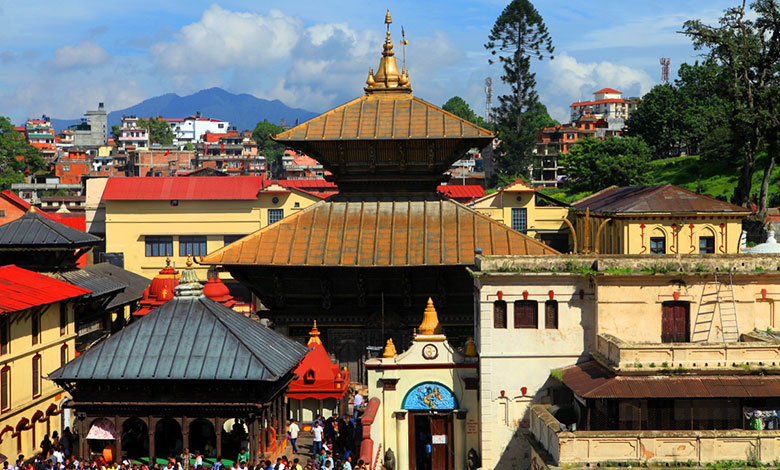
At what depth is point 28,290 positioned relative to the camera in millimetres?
44688

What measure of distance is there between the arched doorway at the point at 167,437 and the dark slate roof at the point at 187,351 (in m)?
2.64

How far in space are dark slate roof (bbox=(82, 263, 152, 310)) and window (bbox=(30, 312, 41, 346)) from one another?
440 inches

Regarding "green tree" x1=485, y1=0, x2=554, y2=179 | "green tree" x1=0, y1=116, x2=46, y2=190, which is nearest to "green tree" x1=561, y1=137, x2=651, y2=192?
"green tree" x1=485, y1=0, x2=554, y2=179

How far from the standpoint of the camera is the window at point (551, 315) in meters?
35.8

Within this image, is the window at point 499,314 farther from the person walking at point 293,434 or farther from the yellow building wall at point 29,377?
the yellow building wall at point 29,377

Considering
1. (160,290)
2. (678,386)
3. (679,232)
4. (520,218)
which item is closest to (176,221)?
(520,218)

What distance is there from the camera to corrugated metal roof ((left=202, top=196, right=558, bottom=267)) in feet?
127

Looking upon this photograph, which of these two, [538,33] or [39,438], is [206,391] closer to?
[39,438]

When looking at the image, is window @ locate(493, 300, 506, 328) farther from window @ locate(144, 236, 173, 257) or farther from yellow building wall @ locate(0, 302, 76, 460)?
window @ locate(144, 236, 173, 257)

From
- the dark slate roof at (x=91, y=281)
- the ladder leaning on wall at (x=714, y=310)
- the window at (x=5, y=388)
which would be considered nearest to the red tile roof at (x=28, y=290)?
the window at (x=5, y=388)

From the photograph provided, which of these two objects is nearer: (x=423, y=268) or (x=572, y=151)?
(x=423, y=268)

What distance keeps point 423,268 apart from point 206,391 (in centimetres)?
1176

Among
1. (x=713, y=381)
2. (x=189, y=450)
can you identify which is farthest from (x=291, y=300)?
(x=713, y=381)

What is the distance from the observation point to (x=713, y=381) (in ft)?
107
